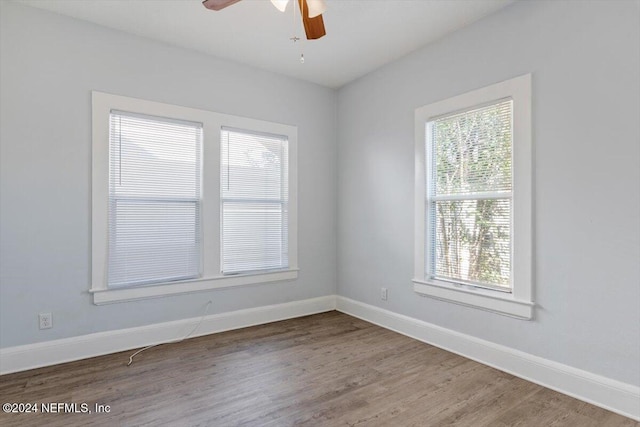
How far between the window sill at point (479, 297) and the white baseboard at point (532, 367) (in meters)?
0.28

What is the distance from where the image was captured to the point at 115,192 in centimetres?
309

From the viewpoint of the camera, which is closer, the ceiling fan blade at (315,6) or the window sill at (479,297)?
the ceiling fan blade at (315,6)

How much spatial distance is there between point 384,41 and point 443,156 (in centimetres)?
121

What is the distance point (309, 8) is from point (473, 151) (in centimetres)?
180

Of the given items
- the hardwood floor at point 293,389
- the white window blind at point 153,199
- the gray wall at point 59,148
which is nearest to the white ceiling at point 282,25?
the gray wall at point 59,148

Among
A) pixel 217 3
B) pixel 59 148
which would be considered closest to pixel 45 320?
pixel 59 148

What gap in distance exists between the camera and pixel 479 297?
2.89m

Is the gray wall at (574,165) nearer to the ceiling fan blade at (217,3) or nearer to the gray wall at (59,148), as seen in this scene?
the ceiling fan blade at (217,3)

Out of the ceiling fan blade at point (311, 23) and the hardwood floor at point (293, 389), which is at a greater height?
the ceiling fan blade at point (311, 23)

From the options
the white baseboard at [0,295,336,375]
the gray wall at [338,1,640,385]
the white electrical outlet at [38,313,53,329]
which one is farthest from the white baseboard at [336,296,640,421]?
the white electrical outlet at [38,313,53,329]

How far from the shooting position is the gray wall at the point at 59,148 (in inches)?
106

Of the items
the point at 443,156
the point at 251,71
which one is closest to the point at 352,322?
the point at 443,156

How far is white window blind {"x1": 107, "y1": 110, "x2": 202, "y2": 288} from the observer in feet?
10.2

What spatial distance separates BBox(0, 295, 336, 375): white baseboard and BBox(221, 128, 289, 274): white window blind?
49 centimetres
